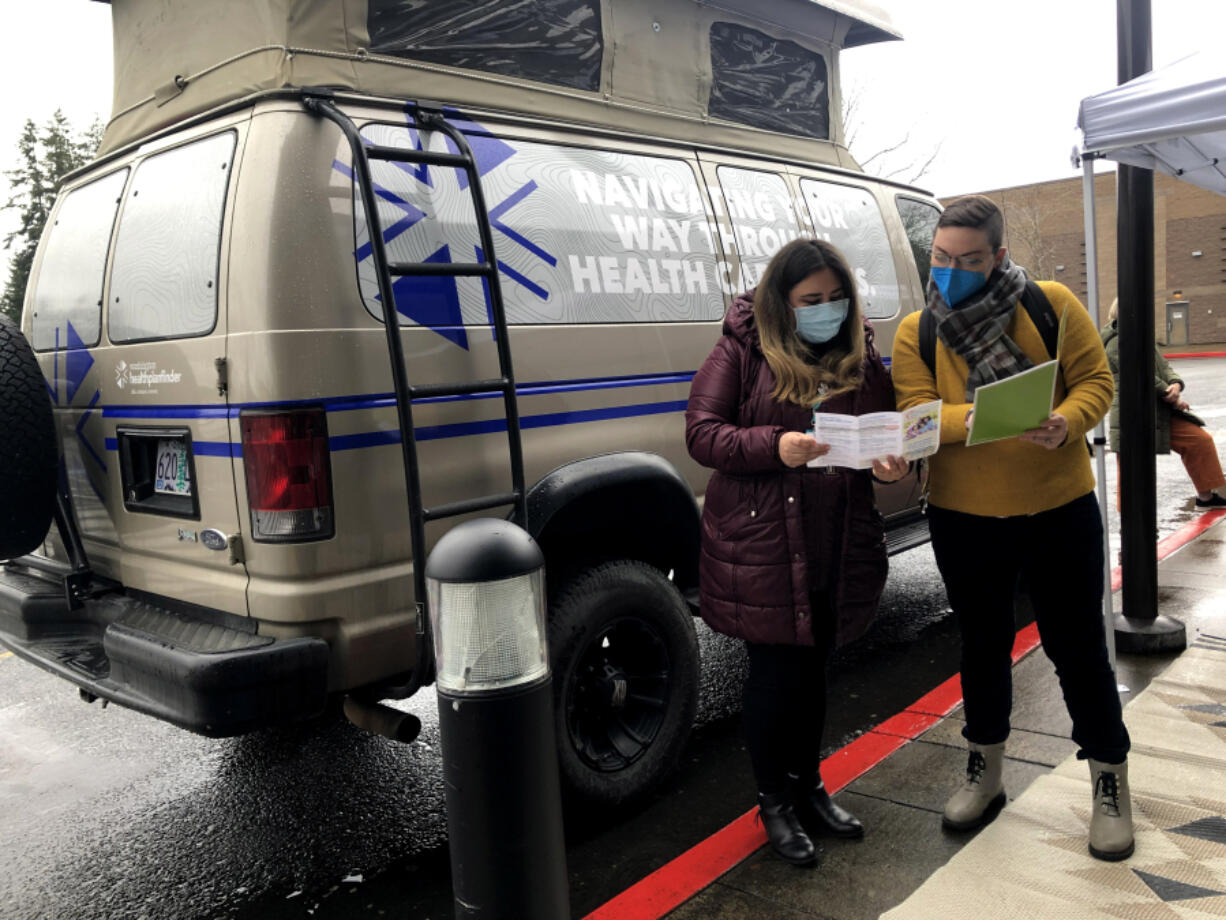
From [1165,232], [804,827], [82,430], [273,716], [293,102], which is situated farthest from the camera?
[1165,232]

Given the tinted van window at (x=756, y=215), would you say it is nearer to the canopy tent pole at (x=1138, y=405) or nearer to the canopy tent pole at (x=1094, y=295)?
the canopy tent pole at (x=1094, y=295)

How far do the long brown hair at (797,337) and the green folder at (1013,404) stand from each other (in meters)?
0.41

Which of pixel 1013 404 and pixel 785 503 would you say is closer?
pixel 1013 404

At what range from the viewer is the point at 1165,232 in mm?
41188

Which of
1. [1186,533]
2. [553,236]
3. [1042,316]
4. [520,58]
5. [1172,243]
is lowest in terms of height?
[1186,533]

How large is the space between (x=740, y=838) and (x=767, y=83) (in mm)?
3411

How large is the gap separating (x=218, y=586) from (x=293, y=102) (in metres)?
1.47

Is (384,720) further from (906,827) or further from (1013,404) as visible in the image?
(1013,404)

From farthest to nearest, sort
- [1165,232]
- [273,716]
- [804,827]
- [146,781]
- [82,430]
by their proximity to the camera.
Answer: [1165,232] → [146,781] → [82,430] → [804,827] → [273,716]

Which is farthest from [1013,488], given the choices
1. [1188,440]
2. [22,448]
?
[1188,440]

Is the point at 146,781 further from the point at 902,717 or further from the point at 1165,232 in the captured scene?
the point at 1165,232

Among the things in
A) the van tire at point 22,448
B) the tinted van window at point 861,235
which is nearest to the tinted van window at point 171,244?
the van tire at point 22,448

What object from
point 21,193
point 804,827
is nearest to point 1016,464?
point 804,827

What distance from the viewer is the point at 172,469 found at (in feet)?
10.5
